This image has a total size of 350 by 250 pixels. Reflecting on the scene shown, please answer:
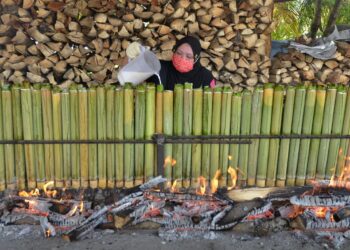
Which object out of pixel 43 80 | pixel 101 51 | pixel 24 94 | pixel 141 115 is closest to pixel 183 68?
pixel 141 115

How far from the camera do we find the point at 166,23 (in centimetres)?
650

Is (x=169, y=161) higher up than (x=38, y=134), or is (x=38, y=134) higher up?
(x=38, y=134)

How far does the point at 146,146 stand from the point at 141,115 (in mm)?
266

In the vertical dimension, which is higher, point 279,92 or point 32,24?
point 32,24

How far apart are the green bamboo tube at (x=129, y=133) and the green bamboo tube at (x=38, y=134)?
2.18ft

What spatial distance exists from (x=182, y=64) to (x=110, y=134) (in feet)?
5.16

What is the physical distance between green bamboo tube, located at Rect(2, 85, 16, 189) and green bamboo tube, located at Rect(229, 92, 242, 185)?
5.79ft

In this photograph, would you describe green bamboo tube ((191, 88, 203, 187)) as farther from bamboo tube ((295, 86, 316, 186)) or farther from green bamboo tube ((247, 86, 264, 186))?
bamboo tube ((295, 86, 316, 186))

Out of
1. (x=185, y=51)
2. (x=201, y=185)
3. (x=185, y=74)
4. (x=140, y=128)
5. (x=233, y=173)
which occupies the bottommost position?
(x=201, y=185)

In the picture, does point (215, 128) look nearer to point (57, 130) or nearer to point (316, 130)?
point (316, 130)

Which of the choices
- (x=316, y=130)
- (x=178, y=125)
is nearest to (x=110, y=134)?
(x=178, y=125)

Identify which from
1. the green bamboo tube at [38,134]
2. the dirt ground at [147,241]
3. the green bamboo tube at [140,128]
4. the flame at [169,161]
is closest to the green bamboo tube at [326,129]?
the dirt ground at [147,241]

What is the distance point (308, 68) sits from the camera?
23.5ft

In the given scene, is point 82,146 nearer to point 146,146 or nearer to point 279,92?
point 146,146
